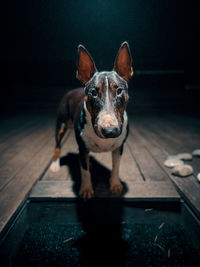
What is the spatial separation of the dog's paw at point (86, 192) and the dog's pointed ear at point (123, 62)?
2.75 ft

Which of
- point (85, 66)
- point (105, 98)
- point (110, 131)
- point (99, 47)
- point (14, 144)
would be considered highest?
point (99, 47)

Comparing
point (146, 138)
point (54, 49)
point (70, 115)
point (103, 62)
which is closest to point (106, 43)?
point (103, 62)

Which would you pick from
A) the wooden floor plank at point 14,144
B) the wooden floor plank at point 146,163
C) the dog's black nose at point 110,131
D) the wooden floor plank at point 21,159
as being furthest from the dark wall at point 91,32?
the dog's black nose at point 110,131

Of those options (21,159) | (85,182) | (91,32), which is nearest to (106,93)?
(85,182)

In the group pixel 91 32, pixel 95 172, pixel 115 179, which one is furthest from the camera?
pixel 91 32

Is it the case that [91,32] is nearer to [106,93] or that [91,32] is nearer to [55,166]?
[55,166]

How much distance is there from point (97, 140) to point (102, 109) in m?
0.33

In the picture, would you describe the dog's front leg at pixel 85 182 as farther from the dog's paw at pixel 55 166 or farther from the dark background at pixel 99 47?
the dark background at pixel 99 47

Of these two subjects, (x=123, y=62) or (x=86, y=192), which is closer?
(x=123, y=62)

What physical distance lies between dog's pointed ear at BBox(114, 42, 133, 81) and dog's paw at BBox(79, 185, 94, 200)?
0.84 meters

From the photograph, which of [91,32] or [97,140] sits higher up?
[91,32]

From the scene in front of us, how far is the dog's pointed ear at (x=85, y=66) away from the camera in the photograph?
1.40 metres

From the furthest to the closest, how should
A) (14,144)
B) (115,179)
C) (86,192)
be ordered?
1. (14,144)
2. (115,179)
3. (86,192)

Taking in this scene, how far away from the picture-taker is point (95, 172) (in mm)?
1979
